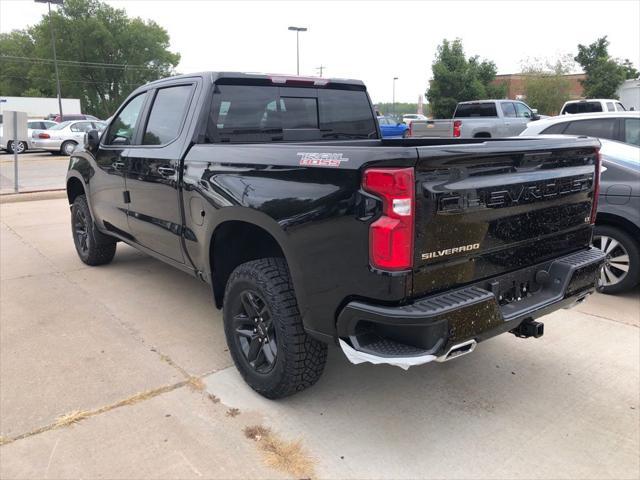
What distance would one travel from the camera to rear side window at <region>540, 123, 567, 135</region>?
20.4 feet

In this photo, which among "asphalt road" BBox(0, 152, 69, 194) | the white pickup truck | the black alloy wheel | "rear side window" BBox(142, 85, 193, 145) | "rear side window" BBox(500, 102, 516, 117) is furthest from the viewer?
"rear side window" BBox(500, 102, 516, 117)

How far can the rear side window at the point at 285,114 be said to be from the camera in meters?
3.69

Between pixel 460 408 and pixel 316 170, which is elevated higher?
pixel 316 170

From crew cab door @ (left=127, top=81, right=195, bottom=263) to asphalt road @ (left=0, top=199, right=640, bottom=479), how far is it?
739 millimetres

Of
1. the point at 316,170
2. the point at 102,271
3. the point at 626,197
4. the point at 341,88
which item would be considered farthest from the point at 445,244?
the point at 102,271

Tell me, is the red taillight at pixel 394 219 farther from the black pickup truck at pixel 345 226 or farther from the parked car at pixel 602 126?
the parked car at pixel 602 126

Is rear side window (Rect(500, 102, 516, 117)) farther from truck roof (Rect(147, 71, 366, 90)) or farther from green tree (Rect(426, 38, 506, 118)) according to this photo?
green tree (Rect(426, 38, 506, 118))

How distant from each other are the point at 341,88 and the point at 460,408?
8.73ft

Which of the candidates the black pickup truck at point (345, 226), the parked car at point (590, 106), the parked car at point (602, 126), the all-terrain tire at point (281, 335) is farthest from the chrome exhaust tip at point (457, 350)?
the parked car at point (590, 106)

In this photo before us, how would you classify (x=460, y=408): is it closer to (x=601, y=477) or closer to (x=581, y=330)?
(x=601, y=477)

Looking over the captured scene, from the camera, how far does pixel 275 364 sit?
2.95 meters

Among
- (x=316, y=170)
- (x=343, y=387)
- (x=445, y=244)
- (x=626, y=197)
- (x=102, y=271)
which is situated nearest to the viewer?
(x=445, y=244)

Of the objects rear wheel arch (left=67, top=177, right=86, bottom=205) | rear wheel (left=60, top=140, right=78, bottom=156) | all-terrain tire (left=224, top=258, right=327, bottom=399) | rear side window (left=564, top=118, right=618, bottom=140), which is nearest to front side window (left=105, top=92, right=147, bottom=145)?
rear wheel arch (left=67, top=177, right=86, bottom=205)

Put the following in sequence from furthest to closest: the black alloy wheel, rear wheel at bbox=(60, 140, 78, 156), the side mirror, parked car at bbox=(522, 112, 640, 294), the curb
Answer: rear wheel at bbox=(60, 140, 78, 156)
the curb
the side mirror
parked car at bbox=(522, 112, 640, 294)
the black alloy wheel
